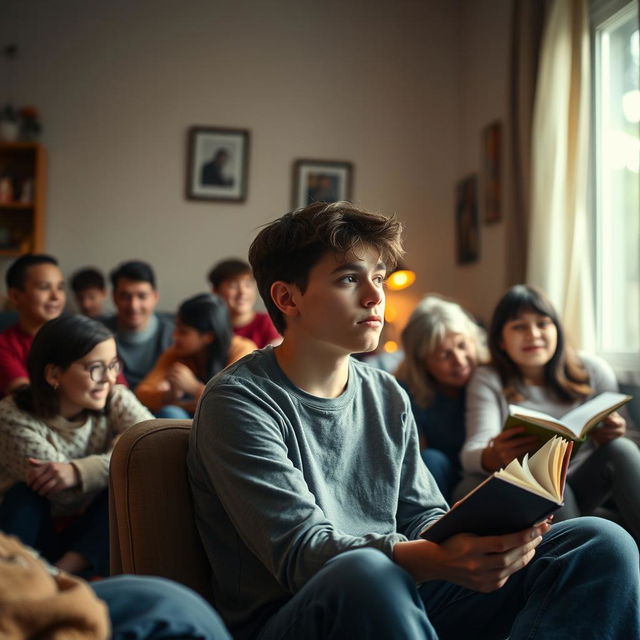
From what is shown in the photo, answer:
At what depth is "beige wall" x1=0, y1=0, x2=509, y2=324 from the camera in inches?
187

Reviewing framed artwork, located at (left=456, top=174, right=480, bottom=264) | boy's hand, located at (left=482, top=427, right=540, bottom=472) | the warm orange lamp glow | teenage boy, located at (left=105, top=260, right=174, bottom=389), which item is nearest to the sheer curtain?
the warm orange lamp glow

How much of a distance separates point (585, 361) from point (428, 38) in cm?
311

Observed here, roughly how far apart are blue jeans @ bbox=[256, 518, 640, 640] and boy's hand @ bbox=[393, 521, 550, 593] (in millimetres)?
60

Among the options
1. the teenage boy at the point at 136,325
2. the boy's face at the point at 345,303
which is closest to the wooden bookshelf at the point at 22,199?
the teenage boy at the point at 136,325

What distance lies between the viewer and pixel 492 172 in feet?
14.1

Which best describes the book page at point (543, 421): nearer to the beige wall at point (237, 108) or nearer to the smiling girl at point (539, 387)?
the smiling girl at point (539, 387)

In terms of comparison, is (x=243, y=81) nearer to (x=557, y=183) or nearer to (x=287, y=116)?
(x=287, y=116)

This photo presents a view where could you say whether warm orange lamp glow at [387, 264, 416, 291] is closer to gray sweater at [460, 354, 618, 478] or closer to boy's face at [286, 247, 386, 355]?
gray sweater at [460, 354, 618, 478]

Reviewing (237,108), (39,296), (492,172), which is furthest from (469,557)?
(237,108)

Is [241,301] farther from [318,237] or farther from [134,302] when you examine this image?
[318,237]

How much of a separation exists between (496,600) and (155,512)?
0.61 metres

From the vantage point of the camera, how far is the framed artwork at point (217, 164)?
4.82 meters

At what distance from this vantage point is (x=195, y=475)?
1317 millimetres

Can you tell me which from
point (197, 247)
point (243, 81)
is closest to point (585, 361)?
point (197, 247)
